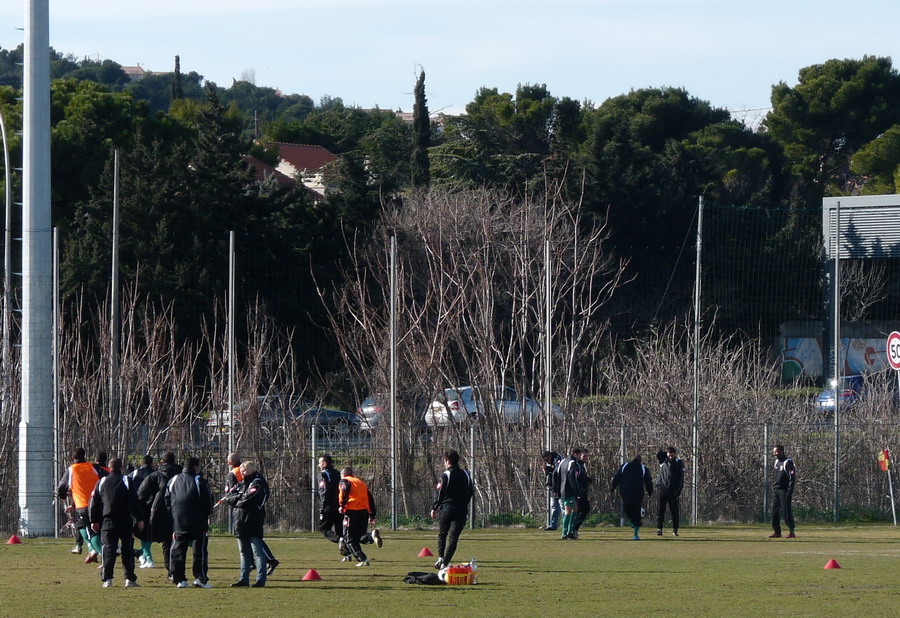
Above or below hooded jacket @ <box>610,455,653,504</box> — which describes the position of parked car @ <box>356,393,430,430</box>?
above

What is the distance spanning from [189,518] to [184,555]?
651 mm

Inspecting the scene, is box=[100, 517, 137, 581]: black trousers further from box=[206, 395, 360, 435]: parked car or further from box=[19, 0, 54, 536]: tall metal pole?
box=[206, 395, 360, 435]: parked car

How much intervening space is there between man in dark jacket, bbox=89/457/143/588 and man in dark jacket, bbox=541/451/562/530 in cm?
1095

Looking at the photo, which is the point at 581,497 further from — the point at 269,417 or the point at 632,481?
the point at 269,417

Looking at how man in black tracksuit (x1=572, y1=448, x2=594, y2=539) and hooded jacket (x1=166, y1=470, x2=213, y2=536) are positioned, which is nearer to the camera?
hooded jacket (x1=166, y1=470, x2=213, y2=536)

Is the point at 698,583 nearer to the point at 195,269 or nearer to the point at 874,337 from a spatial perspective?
the point at 195,269

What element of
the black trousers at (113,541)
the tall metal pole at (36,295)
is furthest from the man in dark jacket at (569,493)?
the black trousers at (113,541)

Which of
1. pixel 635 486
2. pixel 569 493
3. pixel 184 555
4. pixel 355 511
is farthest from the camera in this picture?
pixel 635 486

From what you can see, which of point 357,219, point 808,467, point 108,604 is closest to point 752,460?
point 808,467

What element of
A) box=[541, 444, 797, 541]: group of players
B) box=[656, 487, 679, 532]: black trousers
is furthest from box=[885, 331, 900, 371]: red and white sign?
box=[656, 487, 679, 532]: black trousers

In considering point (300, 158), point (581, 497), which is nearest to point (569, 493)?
point (581, 497)

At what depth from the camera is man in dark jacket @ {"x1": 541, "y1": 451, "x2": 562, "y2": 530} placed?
25062mm

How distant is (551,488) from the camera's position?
984 inches

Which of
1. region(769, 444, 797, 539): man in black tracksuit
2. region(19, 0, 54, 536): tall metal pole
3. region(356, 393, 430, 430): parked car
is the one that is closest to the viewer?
region(19, 0, 54, 536): tall metal pole
